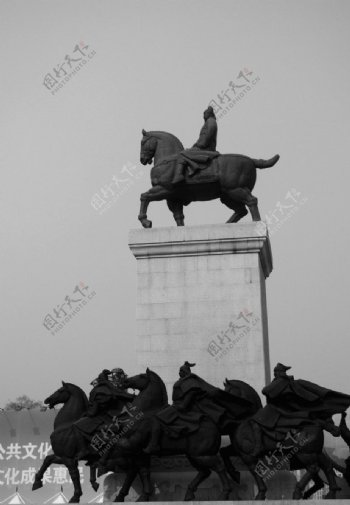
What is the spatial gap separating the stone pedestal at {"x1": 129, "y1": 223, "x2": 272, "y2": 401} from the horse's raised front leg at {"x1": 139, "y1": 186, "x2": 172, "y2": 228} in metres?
0.38

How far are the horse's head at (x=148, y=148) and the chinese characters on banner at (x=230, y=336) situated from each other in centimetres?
391

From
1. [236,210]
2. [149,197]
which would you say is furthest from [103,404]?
[236,210]

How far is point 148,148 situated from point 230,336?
4276 mm

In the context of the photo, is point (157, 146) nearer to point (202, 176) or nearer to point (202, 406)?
point (202, 176)

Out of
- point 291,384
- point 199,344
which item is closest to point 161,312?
point 199,344

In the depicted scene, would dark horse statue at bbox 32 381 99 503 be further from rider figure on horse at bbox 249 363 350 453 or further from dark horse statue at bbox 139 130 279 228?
dark horse statue at bbox 139 130 279 228

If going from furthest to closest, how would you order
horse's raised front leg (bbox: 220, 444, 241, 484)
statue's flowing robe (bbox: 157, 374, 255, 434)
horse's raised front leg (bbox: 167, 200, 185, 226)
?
horse's raised front leg (bbox: 167, 200, 185, 226) < horse's raised front leg (bbox: 220, 444, 241, 484) < statue's flowing robe (bbox: 157, 374, 255, 434)

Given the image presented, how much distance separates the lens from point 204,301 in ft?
44.0

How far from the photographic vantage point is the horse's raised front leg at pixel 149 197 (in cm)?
1413

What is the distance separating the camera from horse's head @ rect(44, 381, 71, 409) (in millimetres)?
11555

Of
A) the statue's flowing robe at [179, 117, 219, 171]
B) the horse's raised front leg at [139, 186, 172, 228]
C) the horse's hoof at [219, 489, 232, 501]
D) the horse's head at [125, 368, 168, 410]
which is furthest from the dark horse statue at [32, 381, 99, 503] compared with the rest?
the statue's flowing robe at [179, 117, 219, 171]

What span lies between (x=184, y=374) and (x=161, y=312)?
2.44 metres

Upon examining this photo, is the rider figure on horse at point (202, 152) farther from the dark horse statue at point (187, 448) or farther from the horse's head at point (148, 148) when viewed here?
the dark horse statue at point (187, 448)

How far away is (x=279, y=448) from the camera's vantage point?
10.4 m
